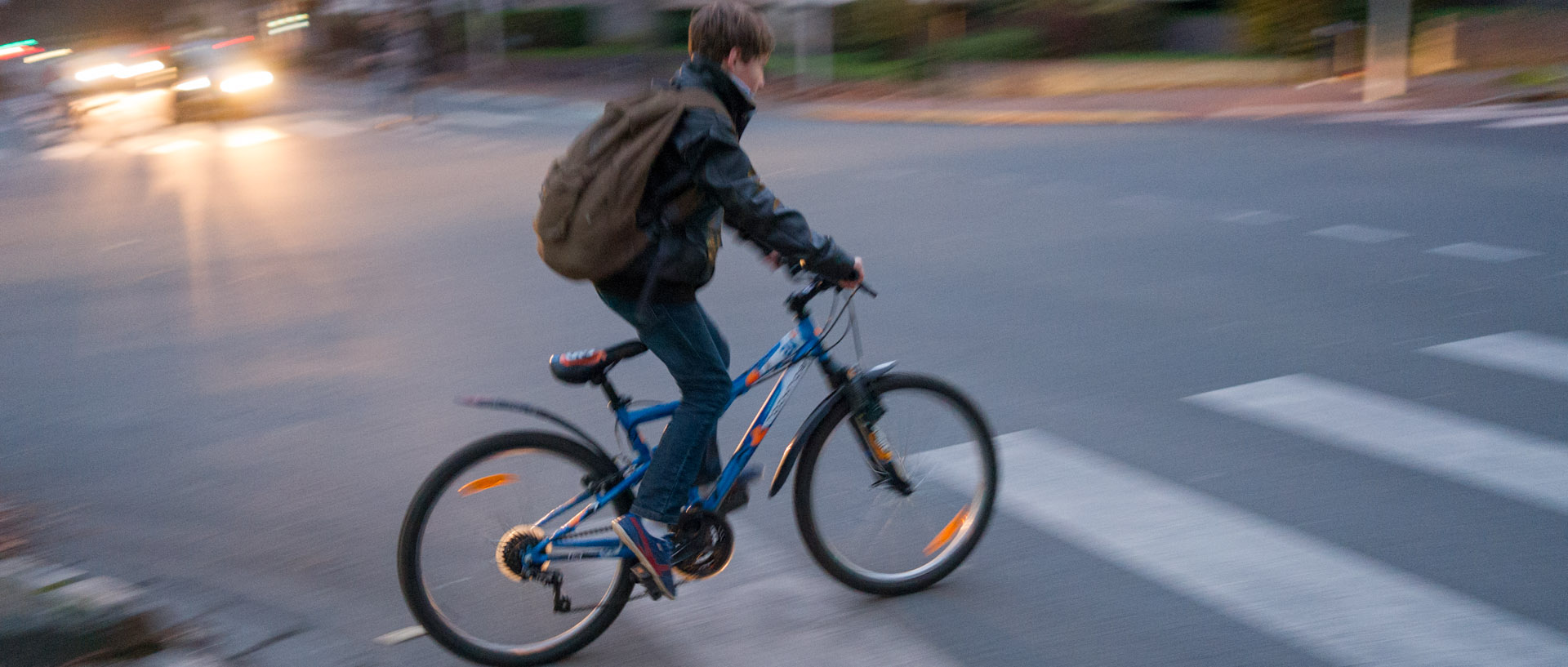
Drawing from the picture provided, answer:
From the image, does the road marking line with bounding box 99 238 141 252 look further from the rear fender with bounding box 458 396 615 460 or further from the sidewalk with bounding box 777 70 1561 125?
the sidewalk with bounding box 777 70 1561 125

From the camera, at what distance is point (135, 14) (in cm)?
5994

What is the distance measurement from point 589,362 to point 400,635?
104 centimetres

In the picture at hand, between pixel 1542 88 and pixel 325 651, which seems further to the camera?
pixel 1542 88

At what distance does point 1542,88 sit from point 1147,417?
1318 centimetres

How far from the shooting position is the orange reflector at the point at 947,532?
434cm

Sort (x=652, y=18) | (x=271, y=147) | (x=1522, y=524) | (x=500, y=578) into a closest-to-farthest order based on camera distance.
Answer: (x=500, y=578), (x=1522, y=524), (x=271, y=147), (x=652, y=18)

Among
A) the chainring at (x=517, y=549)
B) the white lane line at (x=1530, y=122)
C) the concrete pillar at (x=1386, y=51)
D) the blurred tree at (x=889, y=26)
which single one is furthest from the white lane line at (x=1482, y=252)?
the blurred tree at (x=889, y=26)

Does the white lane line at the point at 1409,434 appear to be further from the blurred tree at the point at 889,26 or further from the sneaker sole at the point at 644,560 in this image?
the blurred tree at the point at 889,26

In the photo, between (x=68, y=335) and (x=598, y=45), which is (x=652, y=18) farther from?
(x=68, y=335)

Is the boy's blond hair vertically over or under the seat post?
over

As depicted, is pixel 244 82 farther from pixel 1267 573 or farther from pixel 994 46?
pixel 1267 573

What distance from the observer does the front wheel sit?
4.08 meters

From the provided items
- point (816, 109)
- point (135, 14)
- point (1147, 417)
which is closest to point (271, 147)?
point (816, 109)

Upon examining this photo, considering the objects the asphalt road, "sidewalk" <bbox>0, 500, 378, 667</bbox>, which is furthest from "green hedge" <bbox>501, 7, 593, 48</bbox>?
"sidewalk" <bbox>0, 500, 378, 667</bbox>
